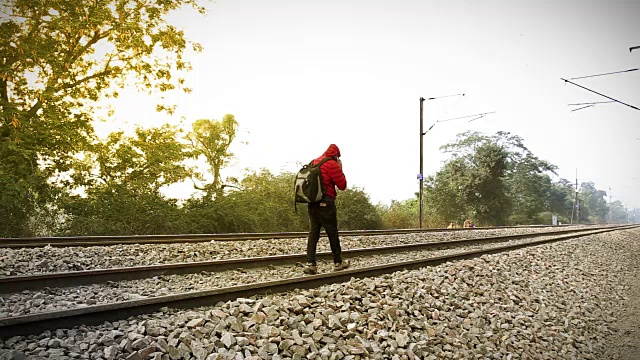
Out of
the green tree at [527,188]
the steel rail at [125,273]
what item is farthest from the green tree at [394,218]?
the green tree at [527,188]

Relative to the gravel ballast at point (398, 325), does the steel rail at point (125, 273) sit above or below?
above

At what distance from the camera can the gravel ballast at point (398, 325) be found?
10.9 ft

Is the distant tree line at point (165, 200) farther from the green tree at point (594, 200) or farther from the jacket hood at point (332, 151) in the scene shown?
the green tree at point (594, 200)

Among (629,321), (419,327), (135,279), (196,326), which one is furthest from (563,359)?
(135,279)

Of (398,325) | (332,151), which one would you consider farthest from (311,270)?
(398,325)

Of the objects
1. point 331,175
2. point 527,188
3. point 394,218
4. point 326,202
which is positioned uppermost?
point 527,188

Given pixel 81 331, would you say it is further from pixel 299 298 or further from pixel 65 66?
pixel 65 66

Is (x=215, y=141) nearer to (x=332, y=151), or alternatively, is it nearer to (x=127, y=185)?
(x=127, y=185)

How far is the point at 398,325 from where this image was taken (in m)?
4.49

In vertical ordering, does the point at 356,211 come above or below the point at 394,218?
above

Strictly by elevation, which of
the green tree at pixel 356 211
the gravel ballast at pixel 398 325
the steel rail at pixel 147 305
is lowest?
the gravel ballast at pixel 398 325

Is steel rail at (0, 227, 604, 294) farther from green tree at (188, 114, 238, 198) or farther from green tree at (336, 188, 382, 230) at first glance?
green tree at (336, 188, 382, 230)

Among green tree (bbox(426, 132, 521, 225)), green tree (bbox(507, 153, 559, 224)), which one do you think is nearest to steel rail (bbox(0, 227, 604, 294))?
green tree (bbox(426, 132, 521, 225))

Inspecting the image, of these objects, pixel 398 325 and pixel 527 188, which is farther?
pixel 527 188
